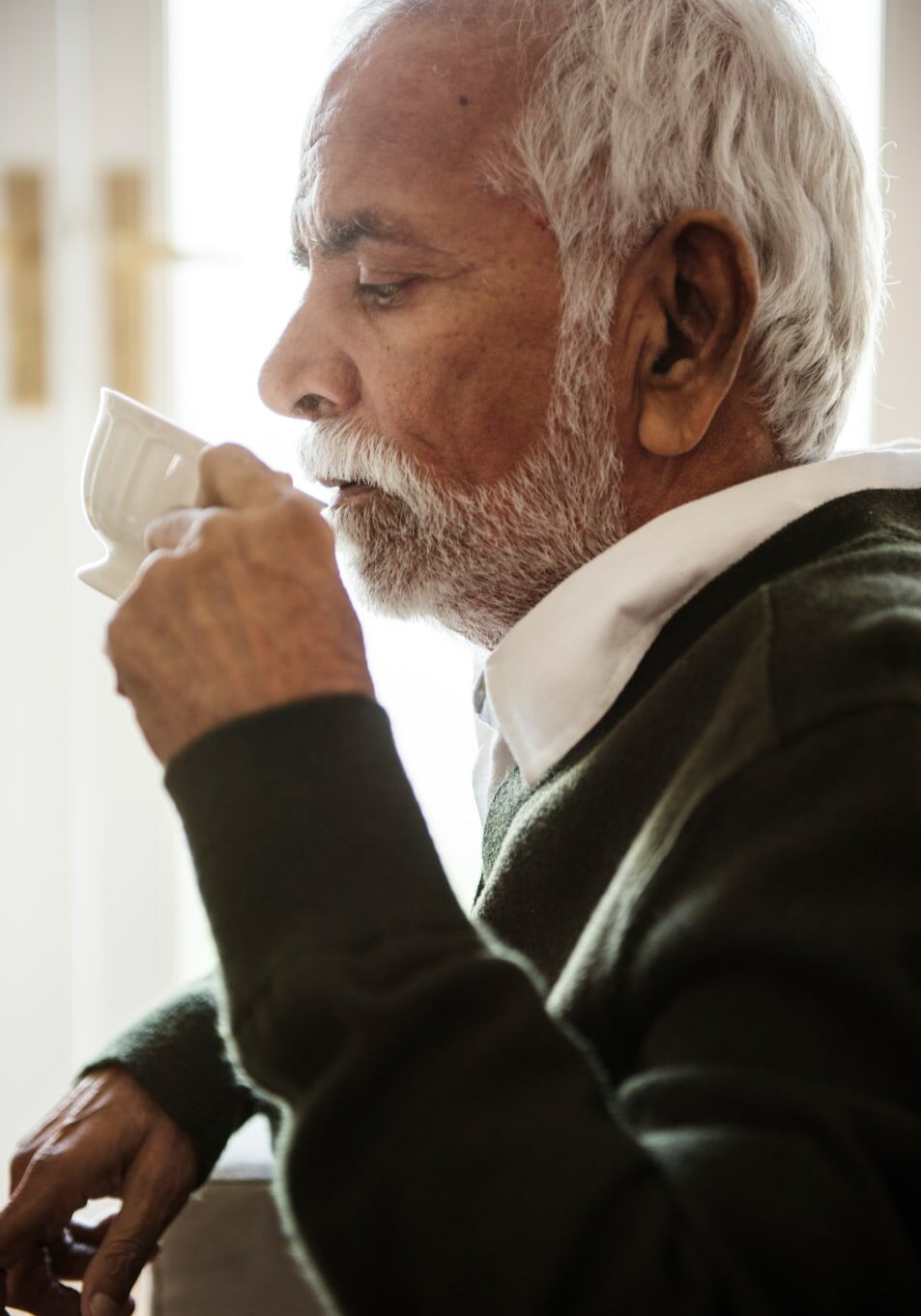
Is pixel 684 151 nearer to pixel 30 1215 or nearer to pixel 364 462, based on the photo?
pixel 364 462

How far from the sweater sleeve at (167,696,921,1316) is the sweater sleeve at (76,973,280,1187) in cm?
41

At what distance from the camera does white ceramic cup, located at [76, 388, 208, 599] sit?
729 mm

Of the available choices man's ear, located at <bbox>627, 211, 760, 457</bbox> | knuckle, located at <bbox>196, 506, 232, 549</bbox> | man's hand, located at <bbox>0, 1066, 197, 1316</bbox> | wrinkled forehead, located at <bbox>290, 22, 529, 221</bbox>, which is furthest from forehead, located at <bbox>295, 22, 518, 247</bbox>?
man's hand, located at <bbox>0, 1066, 197, 1316</bbox>

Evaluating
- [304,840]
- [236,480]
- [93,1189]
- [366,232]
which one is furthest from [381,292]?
[93,1189]

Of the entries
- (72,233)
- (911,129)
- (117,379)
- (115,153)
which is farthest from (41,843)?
(911,129)

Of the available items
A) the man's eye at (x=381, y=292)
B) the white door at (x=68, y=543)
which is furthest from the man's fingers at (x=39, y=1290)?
the white door at (x=68, y=543)

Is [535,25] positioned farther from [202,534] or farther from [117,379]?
[117,379]

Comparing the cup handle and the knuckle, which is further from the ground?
the knuckle

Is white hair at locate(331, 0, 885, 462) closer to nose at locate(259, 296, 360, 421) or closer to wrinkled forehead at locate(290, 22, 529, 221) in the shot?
wrinkled forehead at locate(290, 22, 529, 221)

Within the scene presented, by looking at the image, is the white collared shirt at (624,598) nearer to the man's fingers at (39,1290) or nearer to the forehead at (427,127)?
the forehead at (427,127)

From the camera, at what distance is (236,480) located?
25.9 inches

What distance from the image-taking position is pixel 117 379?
2154mm

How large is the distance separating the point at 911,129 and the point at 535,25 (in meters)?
1.64

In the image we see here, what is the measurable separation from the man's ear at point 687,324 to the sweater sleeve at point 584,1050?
1.33 ft
